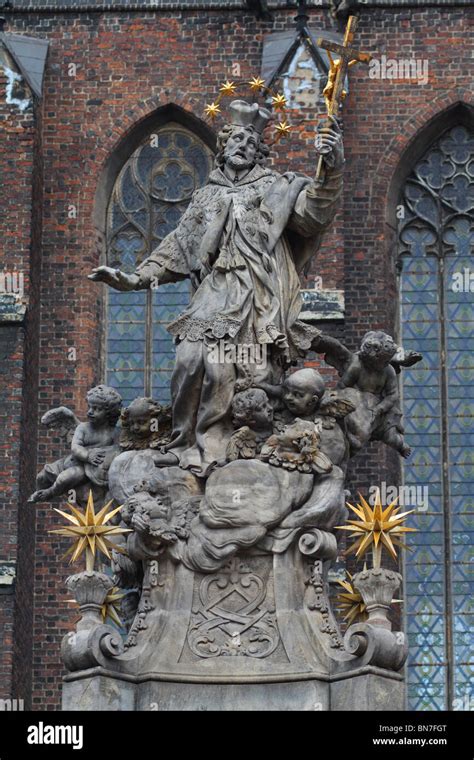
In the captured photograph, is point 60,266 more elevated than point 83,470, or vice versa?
point 60,266

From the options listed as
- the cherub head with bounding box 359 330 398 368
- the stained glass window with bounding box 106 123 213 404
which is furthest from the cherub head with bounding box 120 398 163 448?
the stained glass window with bounding box 106 123 213 404

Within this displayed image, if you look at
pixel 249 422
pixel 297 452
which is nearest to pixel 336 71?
pixel 249 422

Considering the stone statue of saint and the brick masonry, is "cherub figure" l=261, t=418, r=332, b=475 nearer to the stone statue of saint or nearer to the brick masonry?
the stone statue of saint

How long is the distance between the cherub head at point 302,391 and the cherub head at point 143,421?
837 mm

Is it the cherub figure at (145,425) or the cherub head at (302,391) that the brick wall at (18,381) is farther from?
the cherub head at (302,391)

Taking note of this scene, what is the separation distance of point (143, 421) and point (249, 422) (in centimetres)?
76

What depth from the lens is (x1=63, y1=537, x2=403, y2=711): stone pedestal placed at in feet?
40.8

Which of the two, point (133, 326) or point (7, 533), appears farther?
point (133, 326)
